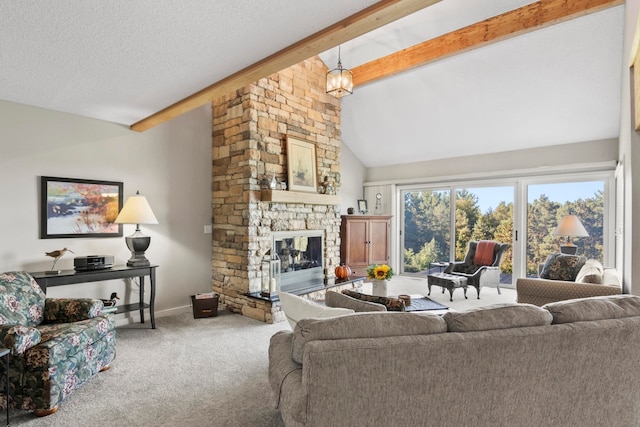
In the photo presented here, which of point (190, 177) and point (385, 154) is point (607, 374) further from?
point (385, 154)

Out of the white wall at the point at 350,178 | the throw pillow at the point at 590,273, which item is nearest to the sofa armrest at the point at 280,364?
the throw pillow at the point at 590,273

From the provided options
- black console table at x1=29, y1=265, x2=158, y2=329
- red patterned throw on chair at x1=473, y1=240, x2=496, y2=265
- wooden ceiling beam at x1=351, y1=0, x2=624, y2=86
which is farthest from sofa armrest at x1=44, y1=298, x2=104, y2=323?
red patterned throw on chair at x1=473, y1=240, x2=496, y2=265

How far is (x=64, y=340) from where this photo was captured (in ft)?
7.94

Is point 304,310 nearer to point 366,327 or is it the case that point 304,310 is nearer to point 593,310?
point 366,327

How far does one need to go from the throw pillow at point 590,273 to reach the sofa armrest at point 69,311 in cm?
439

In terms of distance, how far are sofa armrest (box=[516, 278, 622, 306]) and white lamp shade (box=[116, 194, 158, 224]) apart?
3.93 meters

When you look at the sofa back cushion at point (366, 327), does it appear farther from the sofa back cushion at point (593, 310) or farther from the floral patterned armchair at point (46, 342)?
the floral patterned armchair at point (46, 342)

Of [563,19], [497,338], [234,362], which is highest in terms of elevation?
[563,19]

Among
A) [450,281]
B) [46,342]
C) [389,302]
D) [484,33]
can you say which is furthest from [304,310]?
[484,33]

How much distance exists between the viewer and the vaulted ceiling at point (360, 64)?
2.01 meters

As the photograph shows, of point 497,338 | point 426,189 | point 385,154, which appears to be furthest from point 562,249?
point 497,338

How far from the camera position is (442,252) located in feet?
23.5

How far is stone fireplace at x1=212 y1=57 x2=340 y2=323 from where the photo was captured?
453cm

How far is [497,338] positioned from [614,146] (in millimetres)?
5472
